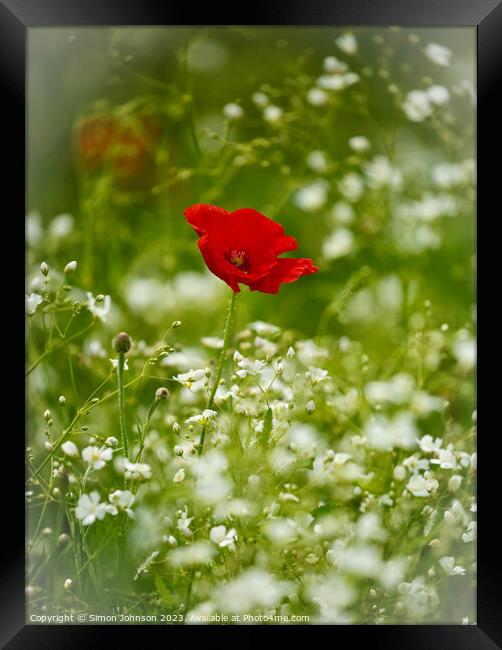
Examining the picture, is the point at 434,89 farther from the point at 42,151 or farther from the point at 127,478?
the point at 127,478

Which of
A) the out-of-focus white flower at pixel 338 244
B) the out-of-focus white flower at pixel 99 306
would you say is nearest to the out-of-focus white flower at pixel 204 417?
the out-of-focus white flower at pixel 99 306

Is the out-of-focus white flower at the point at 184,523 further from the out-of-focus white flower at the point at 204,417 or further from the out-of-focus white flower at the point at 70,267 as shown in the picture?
the out-of-focus white flower at the point at 70,267

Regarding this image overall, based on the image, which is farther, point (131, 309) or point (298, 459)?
point (131, 309)

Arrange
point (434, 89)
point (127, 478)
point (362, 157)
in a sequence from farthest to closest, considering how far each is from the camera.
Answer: point (362, 157) < point (434, 89) < point (127, 478)

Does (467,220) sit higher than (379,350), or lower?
higher

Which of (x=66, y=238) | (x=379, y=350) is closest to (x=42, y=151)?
(x=66, y=238)

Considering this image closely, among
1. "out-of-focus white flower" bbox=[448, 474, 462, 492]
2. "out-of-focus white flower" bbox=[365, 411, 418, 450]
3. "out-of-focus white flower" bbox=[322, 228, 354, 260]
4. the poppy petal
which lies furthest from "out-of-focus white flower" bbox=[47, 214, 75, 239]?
"out-of-focus white flower" bbox=[448, 474, 462, 492]

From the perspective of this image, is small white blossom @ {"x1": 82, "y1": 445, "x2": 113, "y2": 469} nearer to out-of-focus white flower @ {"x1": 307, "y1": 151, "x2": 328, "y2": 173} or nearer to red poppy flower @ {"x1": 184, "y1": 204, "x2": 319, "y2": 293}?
red poppy flower @ {"x1": 184, "y1": 204, "x2": 319, "y2": 293}
